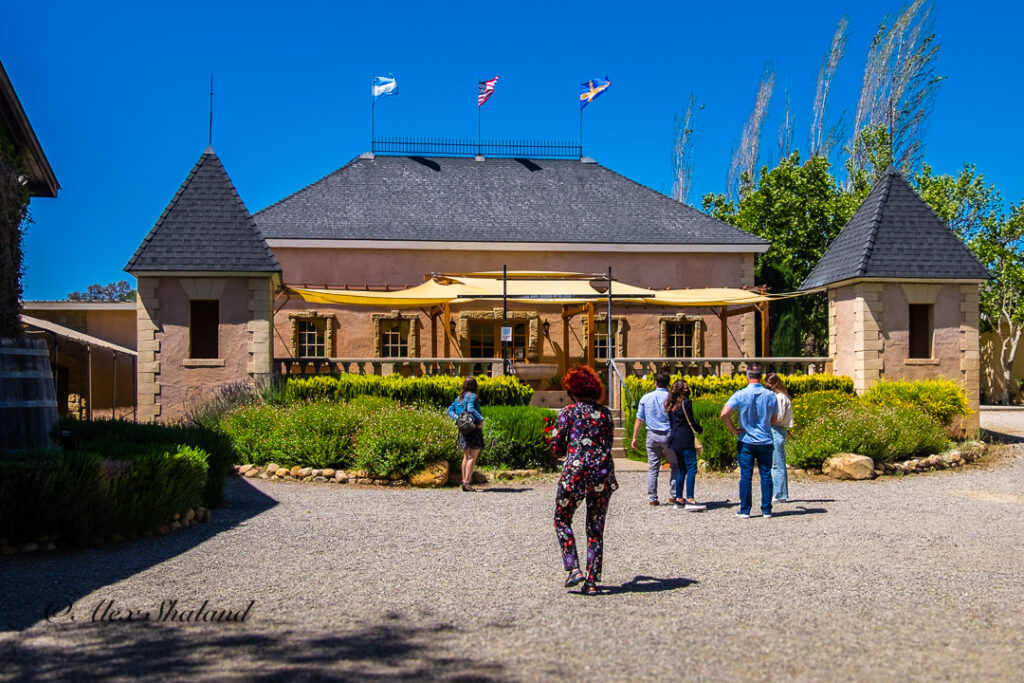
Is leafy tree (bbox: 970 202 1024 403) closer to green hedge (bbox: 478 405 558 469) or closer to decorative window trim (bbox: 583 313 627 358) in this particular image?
decorative window trim (bbox: 583 313 627 358)

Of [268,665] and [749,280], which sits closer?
[268,665]

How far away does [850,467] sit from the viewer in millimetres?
13125

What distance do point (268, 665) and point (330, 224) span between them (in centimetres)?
2068

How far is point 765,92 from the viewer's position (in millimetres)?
46656

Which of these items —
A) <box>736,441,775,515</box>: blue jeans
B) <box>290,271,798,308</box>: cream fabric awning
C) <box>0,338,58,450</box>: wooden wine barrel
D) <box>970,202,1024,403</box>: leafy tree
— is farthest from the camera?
<box>970,202,1024,403</box>: leafy tree

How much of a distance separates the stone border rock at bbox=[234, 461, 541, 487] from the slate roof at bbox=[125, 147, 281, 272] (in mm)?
4645

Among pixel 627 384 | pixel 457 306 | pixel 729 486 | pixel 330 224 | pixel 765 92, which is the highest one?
pixel 765 92

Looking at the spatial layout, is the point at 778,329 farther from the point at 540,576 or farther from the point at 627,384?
the point at 540,576

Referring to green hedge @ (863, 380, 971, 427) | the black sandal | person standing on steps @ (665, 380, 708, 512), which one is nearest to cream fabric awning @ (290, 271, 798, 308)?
green hedge @ (863, 380, 971, 427)

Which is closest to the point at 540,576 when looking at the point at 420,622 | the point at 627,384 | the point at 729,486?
the point at 420,622

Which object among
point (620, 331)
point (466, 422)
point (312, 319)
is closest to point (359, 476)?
point (466, 422)

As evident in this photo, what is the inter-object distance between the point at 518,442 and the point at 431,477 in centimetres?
192

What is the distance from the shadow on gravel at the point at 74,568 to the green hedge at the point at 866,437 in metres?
7.93

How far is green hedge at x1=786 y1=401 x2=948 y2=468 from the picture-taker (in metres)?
13.6
